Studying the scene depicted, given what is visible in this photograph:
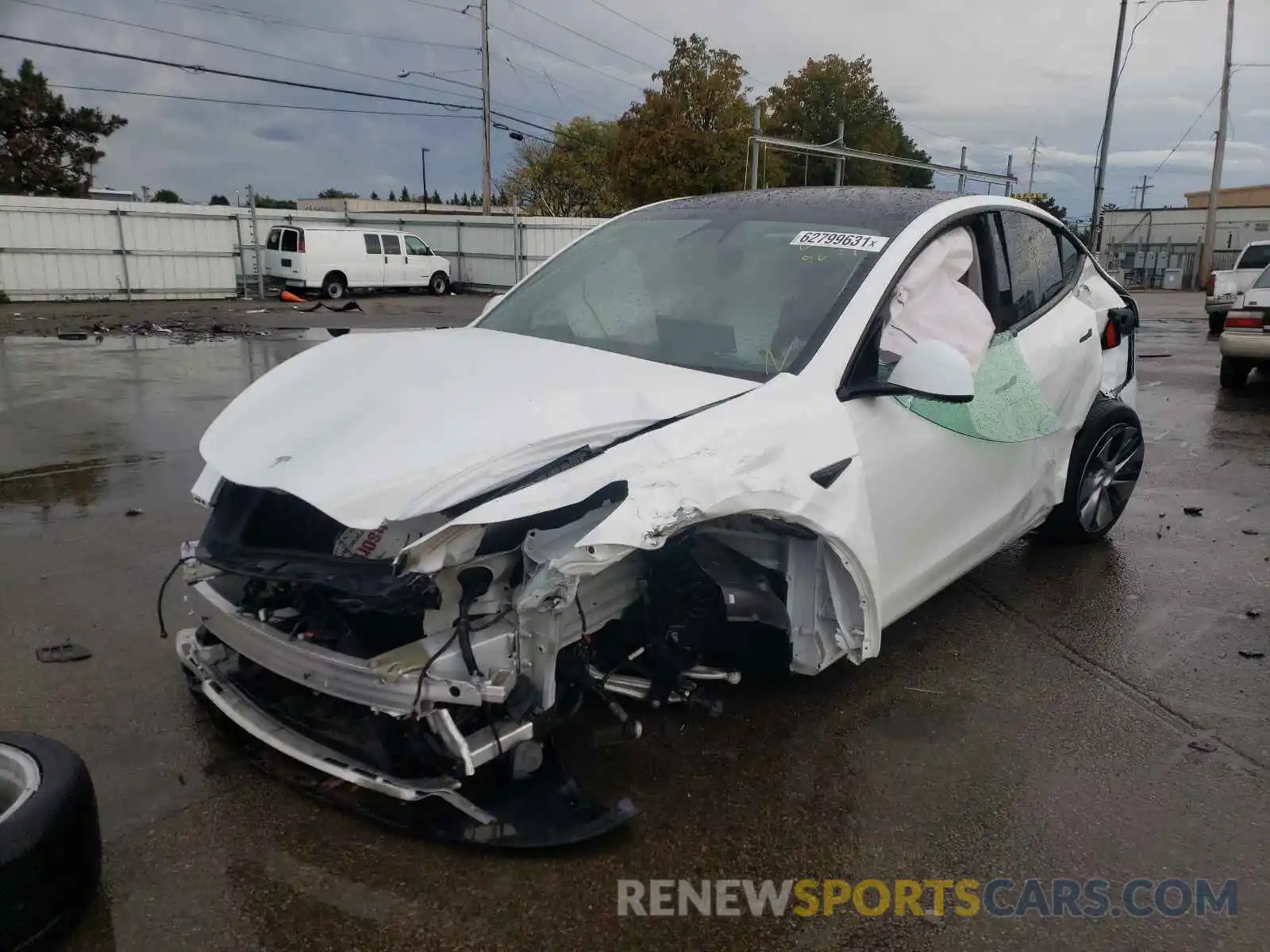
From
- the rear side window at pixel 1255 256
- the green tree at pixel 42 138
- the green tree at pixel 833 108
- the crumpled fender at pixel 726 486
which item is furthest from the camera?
the green tree at pixel 833 108

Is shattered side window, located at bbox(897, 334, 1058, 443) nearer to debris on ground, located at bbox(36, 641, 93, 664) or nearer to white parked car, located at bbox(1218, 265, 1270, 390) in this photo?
debris on ground, located at bbox(36, 641, 93, 664)

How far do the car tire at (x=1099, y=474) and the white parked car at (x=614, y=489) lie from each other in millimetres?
712

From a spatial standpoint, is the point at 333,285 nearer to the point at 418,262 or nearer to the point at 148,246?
the point at 418,262

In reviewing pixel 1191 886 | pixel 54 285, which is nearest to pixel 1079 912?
pixel 1191 886

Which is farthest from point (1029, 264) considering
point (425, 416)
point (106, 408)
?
point (106, 408)

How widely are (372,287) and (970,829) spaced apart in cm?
2479

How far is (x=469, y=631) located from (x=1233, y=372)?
1156 centimetres

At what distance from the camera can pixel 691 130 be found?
31.7 metres

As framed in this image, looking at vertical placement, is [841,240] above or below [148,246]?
below

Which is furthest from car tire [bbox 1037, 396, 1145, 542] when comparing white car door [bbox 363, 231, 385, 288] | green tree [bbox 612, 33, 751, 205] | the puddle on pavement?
green tree [bbox 612, 33, 751, 205]

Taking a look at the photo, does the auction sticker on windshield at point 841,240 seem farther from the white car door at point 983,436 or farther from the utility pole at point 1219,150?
the utility pole at point 1219,150

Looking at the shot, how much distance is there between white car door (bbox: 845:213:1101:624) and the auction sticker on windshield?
0.28 m

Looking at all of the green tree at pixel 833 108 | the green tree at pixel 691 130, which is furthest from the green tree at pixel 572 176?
the green tree at pixel 691 130

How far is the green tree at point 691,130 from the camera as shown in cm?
3167
